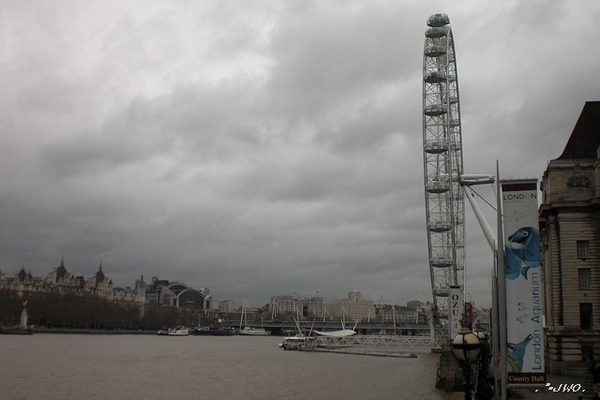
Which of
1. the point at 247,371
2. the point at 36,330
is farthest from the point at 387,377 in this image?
the point at 36,330

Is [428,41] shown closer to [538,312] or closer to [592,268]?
[592,268]

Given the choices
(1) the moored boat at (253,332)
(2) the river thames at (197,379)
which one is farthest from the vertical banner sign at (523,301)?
(1) the moored boat at (253,332)

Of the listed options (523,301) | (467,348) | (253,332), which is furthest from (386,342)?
(467,348)

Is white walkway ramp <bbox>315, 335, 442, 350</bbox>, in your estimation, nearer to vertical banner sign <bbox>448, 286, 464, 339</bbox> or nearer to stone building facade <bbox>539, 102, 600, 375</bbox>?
vertical banner sign <bbox>448, 286, 464, 339</bbox>

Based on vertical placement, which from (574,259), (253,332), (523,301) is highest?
(574,259)

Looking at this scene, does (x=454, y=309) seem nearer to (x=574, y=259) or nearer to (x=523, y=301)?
(x=574, y=259)

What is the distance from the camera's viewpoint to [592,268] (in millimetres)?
37156

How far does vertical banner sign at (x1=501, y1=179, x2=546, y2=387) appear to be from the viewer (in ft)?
57.9

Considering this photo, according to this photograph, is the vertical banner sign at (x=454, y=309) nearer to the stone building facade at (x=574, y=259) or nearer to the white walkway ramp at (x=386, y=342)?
the stone building facade at (x=574, y=259)

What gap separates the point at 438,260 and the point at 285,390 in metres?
31.4

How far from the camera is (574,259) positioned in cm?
3753

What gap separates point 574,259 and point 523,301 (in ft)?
70.8

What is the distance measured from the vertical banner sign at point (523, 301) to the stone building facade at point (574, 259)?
2019cm

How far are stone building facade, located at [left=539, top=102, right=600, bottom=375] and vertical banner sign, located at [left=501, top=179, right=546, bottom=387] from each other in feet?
66.3
